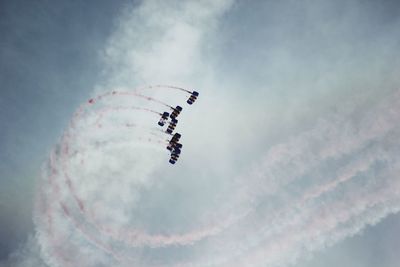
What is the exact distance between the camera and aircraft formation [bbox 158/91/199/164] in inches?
2616

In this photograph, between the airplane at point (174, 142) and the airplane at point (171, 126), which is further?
the airplane at point (174, 142)

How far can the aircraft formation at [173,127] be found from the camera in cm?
6644

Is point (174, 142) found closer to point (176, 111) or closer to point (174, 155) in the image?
point (174, 155)

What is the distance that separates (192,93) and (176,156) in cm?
1556

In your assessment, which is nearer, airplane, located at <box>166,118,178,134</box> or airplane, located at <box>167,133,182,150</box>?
airplane, located at <box>166,118,178,134</box>

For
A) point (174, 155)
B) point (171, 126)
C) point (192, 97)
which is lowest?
point (174, 155)

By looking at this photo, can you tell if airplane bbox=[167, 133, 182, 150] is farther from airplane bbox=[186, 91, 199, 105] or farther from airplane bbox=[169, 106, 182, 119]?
airplane bbox=[186, 91, 199, 105]

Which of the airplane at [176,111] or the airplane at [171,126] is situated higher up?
the airplane at [176,111]

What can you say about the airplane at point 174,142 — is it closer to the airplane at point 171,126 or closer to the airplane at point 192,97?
the airplane at point 171,126

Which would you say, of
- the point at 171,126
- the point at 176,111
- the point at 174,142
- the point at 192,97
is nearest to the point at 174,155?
the point at 174,142

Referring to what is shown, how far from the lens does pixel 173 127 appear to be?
67.1 meters

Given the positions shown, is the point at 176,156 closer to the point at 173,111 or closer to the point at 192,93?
the point at 173,111

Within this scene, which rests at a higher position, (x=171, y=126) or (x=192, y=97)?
(x=192, y=97)

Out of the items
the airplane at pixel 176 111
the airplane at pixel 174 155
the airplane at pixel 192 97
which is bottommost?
the airplane at pixel 174 155
